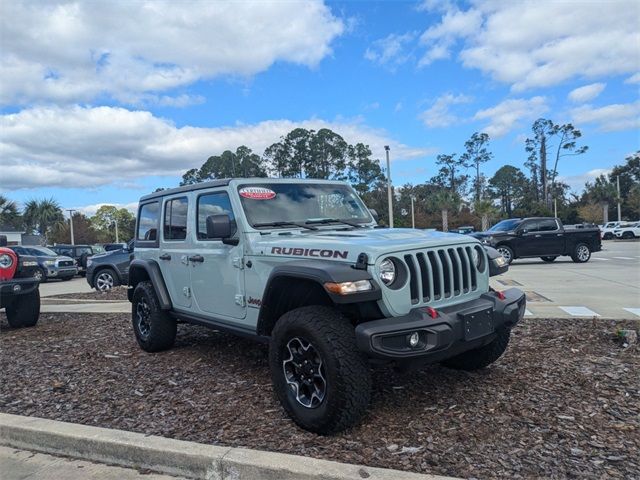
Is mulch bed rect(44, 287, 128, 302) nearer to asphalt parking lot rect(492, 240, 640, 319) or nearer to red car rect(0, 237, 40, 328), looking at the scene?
red car rect(0, 237, 40, 328)

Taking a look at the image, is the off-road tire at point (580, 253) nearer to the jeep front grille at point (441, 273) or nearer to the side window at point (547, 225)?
the side window at point (547, 225)

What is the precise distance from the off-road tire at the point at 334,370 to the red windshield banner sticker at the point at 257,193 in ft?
4.85

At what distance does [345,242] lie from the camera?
367 cm

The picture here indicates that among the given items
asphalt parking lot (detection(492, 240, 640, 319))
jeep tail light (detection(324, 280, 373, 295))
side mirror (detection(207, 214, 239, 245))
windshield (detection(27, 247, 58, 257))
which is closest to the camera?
jeep tail light (detection(324, 280, 373, 295))

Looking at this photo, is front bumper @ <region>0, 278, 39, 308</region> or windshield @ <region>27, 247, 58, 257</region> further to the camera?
windshield @ <region>27, 247, 58, 257</region>

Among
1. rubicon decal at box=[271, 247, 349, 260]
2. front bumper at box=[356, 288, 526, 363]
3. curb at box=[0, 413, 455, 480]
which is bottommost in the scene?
curb at box=[0, 413, 455, 480]

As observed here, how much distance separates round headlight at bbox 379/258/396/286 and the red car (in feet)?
21.5

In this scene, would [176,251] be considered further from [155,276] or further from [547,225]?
[547,225]

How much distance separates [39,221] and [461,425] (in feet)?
226

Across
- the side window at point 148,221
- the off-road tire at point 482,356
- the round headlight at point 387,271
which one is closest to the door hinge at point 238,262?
the round headlight at point 387,271

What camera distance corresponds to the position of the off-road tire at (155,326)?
5.77 metres

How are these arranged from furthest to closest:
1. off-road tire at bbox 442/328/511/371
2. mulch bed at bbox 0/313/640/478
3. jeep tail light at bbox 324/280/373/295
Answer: off-road tire at bbox 442/328/511/371 → jeep tail light at bbox 324/280/373/295 → mulch bed at bbox 0/313/640/478

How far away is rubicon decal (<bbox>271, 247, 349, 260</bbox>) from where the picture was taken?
356 cm

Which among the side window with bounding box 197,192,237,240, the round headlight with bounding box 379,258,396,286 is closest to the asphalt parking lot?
the round headlight with bounding box 379,258,396,286
